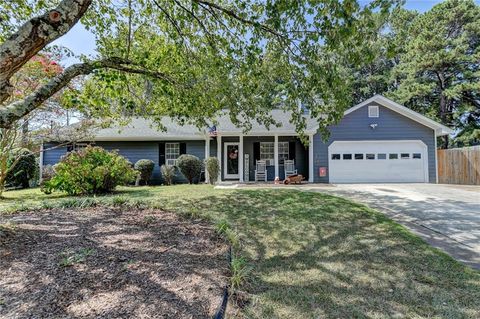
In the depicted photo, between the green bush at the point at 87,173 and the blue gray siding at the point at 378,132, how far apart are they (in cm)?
956

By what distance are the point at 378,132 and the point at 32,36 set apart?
14715 millimetres

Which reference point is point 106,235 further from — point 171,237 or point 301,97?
point 301,97

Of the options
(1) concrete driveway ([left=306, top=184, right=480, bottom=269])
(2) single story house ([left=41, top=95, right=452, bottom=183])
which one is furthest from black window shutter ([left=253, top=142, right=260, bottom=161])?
(1) concrete driveway ([left=306, top=184, right=480, bottom=269])

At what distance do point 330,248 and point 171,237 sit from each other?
261cm

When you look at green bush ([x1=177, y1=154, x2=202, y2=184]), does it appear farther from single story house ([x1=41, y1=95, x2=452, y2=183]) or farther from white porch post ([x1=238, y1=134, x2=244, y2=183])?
white porch post ([x1=238, y1=134, x2=244, y2=183])

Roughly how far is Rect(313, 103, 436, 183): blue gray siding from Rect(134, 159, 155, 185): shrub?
8574mm

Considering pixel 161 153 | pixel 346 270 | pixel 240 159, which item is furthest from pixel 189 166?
pixel 346 270

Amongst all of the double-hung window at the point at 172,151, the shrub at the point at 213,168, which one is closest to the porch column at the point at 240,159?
the shrub at the point at 213,168

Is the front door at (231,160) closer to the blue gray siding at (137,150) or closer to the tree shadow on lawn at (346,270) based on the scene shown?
the blue gray siding at (137,150)

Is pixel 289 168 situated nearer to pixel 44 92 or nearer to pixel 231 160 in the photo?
pixel 231 160

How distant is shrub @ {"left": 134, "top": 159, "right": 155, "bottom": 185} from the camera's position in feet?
45.5

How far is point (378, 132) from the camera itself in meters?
14.2

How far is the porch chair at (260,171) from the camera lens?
15062 mm

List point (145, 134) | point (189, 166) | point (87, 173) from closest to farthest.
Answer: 1. point (87, 173)
2. point (189, 166)
3. point (145, 134)
